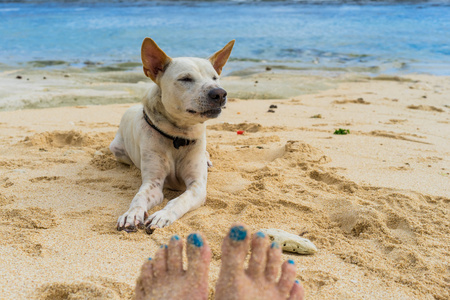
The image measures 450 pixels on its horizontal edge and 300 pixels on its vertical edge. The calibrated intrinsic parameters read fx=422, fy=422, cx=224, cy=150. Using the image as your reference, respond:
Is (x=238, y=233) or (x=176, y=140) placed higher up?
(x=238, y=233)

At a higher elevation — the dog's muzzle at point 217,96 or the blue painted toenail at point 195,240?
the dog's muzzle at point 217,96

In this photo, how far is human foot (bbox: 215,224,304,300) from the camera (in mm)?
1621

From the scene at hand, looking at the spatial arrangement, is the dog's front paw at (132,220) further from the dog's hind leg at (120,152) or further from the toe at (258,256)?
the dog's hind leg at (120,152)

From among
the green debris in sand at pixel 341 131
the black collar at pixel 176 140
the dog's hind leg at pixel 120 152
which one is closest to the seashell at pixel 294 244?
the black collar at pixel 176 140

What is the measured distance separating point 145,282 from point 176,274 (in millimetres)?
133

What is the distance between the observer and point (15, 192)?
3.77 m

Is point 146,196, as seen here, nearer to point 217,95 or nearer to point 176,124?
point 176,124

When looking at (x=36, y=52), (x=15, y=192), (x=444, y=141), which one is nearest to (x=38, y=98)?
(x=15, y=192)

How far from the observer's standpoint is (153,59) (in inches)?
154

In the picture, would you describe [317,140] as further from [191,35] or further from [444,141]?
[191,35]

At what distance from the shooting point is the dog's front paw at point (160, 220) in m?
3.09

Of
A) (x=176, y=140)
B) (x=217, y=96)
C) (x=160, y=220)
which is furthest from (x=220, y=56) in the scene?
(x=160, y=220)

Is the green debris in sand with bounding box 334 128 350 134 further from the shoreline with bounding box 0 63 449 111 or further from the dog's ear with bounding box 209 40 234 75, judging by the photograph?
the shoreline with bounding box 0 63 449 111

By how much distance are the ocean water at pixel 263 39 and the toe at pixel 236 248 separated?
11.9 m
